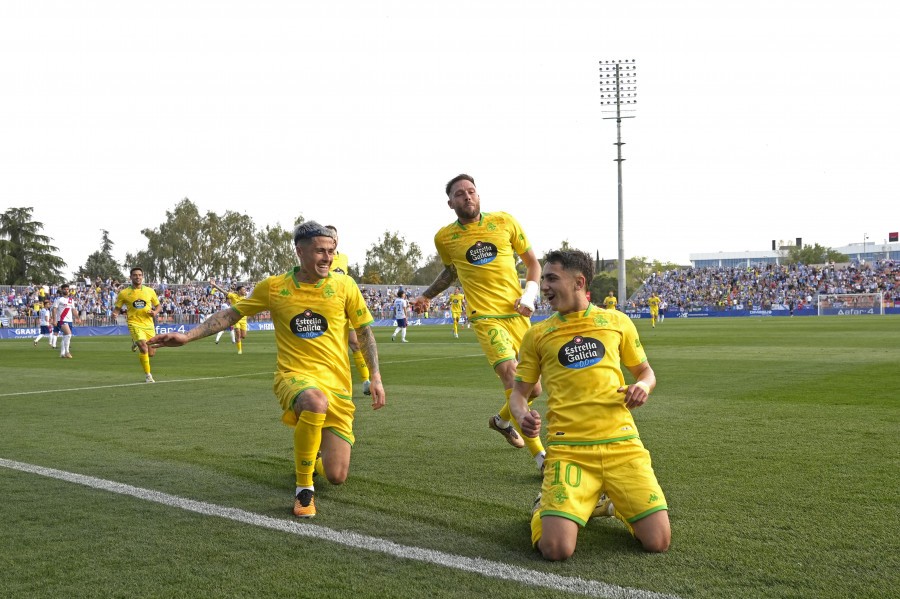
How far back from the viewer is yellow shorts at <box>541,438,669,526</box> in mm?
3816

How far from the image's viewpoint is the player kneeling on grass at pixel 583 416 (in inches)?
149

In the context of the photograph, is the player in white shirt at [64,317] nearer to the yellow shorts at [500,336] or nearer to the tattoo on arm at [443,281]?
the tattoo on arm at [443,281]

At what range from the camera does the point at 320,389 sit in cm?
502

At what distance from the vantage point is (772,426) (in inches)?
291

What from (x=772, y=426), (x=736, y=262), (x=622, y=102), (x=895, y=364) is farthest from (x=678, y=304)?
(x=736, y=262)

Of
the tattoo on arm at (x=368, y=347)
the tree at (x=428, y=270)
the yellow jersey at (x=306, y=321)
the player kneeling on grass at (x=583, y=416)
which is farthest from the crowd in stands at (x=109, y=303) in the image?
the tree at (x=428, y=270)

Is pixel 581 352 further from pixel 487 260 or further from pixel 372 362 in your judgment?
pixel 487 260

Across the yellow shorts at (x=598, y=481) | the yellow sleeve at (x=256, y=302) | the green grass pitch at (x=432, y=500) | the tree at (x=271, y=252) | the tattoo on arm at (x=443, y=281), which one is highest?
the tree at (x=271, y=252)

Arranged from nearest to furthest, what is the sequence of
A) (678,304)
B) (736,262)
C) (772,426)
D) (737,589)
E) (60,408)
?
(737,589) → (772,426) → (60,408) → (678,304) → (736,262)

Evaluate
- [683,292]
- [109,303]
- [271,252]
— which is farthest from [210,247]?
[683,292]

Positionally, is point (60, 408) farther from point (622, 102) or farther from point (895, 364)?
point (622, 102)

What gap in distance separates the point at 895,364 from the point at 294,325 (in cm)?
1278

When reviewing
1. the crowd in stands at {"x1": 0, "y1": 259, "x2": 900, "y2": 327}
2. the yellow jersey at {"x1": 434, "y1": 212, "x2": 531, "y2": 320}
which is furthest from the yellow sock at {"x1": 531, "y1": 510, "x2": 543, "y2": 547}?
the crowd in stands at {"x1": 0, "y1": 259, "x2": 900, "y2": 327}

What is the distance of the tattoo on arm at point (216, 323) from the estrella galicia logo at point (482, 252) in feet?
6.97
